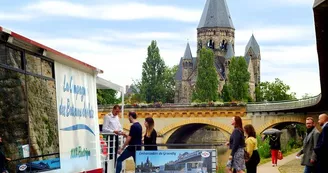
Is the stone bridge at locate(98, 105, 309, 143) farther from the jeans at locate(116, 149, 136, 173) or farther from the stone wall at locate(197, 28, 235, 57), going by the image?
the stone wall at locate(197, 28, 235, 57)

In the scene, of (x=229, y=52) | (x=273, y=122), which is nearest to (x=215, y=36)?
(x=229, y=52)

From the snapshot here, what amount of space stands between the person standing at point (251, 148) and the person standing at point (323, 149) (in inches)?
68.3

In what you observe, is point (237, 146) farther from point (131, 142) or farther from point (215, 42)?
point (215, 42)

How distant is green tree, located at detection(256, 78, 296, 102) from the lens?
4353 inches

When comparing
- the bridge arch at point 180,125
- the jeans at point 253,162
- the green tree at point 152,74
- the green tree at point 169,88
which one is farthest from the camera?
the green tree at point 169,88

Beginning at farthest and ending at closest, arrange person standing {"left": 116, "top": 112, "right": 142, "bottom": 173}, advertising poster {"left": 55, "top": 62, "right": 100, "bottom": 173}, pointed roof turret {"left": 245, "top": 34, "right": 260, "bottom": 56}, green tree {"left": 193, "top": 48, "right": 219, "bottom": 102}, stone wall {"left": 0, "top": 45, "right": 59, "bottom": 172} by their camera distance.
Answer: pointed roof turret {"left": 245, "top": 34, "right": 260, "bottom": 56}
green tree {"left": 193, "top": 48, "right": 219, "bottom": 102}
person standing {"left": 116, "top": 112, "right": 142, "bottom": 173}
advertising poster {"left": 55, "top": 62, "right": 100, "bottom": 173}
stone wall {"left": 0, "top": 45, "right": 59, "bottom": 172}

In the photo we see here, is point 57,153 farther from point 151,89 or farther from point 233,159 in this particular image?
point 151,89

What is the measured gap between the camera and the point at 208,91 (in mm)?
110125

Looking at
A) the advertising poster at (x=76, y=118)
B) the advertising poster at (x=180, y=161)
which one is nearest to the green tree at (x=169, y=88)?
the advertising poster at (x=180, y=161)

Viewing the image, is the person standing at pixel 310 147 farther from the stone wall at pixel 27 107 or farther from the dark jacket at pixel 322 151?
the stone wall at pixel 27 107

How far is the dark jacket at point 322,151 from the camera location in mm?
12156

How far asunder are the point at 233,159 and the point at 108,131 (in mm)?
2175

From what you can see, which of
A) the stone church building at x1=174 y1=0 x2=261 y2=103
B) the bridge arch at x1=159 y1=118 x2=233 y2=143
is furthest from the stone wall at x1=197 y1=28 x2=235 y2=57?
the bridge arch at x1=159 y1=118 x2=233 y2=143

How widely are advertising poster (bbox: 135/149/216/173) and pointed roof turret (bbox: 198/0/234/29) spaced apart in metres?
133
